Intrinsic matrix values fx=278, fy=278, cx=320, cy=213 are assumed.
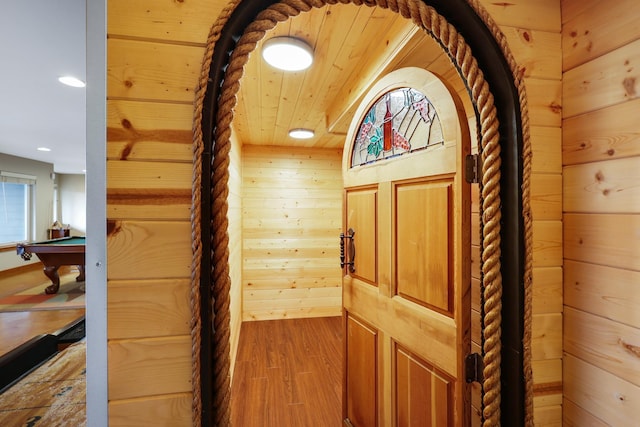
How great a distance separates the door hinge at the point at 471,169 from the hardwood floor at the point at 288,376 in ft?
6.05

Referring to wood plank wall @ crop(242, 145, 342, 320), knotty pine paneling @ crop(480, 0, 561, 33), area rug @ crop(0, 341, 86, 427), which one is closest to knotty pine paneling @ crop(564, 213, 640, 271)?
knotty pine paneling @ crop(480, 0, 561, 33)

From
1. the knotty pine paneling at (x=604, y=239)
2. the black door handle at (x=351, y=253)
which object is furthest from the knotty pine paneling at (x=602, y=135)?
the black door handle at (x=351, y=253)

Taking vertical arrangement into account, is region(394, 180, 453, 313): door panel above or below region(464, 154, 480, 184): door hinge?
below

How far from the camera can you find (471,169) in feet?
3.25

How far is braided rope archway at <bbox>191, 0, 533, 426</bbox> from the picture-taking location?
27.8 inches

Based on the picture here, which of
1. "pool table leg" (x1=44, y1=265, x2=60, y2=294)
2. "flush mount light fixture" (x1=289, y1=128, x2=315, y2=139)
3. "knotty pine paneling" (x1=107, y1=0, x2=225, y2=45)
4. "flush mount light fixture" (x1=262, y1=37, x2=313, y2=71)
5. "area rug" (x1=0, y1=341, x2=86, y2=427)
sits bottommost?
"area rug" (x1=0, y1=341, x2=86, y2=427)

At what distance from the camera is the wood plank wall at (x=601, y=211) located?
Result: 751mm

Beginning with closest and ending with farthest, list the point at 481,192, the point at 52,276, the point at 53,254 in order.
Result: the point at 481,192 < the point at 53,254 < the point at 52,276

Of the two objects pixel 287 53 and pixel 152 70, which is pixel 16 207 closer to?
pixel 287 53

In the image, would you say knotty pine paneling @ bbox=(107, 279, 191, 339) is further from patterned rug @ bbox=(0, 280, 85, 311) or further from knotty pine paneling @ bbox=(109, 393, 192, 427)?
patterned rug @ bbox=(0, 280, 85, 311)

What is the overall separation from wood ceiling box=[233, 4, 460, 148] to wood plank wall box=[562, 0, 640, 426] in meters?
0.48

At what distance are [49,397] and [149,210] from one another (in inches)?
86.8

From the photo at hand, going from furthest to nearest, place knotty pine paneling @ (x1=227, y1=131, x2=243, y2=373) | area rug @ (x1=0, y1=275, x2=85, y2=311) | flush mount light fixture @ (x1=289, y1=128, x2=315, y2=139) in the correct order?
1. area rug @ (x1=0, y1=275, x2=85, y2=311)
2. flush mount light fixture @ (x1=289, y1=128, x2=315, y2=139)
3. knotty pine paneling @ (x1=227, y1=131, x2=243, y2=373)

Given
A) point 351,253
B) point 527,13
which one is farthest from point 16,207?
point 527,13
